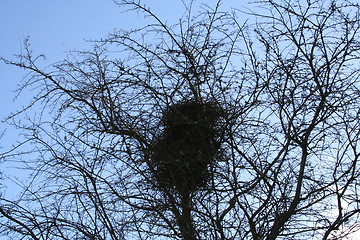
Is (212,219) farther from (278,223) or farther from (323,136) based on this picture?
(323,136)

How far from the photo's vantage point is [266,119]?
13.4 ft

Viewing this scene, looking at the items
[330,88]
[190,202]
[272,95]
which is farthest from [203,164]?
[330,88]

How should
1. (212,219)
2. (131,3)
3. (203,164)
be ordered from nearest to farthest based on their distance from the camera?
(212,219), (203,164), (131,3)

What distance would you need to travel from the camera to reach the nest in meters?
3.88

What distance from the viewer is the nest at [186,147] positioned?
3.88 metres

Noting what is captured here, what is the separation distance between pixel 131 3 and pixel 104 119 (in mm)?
661

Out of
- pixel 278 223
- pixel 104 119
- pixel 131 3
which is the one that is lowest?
pixel 278 223

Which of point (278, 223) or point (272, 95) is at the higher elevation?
point (272, 95)

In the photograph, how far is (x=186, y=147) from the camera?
4012 mm

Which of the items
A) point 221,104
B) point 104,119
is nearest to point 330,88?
point 221,104

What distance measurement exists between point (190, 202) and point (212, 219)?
0.21m

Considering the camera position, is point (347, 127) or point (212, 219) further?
point (347, 127)

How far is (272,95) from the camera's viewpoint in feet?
13.1

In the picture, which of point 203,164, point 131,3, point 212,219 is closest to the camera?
point 212,219
